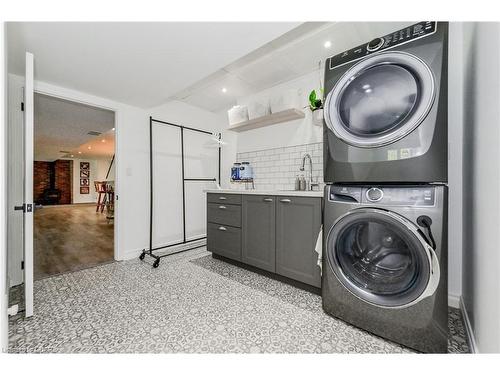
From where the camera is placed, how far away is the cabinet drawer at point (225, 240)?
2400 mm

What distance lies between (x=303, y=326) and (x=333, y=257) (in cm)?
49

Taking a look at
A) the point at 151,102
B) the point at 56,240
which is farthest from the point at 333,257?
the point at 56,240

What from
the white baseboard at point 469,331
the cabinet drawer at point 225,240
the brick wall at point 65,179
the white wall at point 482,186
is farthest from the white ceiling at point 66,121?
the brick wall at point 65,179

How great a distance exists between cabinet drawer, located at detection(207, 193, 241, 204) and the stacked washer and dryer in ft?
3.75

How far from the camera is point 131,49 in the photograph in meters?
1.68

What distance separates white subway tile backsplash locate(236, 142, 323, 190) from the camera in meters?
2.53

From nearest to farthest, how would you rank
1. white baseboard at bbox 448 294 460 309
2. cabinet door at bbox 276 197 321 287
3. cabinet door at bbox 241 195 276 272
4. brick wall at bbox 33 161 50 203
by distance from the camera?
white baseboard at bbox 448 294 460 309, cabinet door at bbox 276 197 321 287, cabinet door at bbox 241 195 276 272, brick wall at bbox 33 161 50 203

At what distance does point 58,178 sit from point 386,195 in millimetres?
14251

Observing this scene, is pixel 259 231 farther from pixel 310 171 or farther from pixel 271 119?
pixel 271 119

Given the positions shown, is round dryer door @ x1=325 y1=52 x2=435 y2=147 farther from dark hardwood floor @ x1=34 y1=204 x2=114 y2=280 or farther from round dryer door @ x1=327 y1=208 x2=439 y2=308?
dark hardwood floor @ x1=34 y1=204 x2=114 y2=280

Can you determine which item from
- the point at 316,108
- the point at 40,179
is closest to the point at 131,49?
the point at 316,108

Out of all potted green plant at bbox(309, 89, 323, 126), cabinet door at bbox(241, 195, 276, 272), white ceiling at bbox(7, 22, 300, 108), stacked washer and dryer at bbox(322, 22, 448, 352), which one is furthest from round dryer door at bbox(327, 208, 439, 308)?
white ceiling at bbox(7, 22, 300, 108)

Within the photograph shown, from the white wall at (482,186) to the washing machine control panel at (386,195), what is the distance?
0.23 meters
